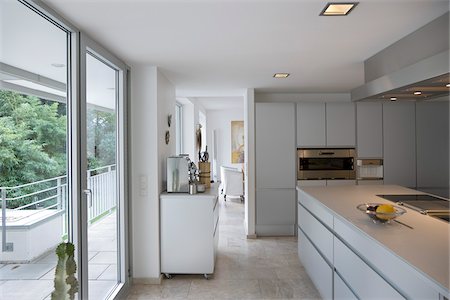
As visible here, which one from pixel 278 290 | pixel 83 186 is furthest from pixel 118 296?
pixel 278 290

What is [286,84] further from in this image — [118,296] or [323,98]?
[118,296]

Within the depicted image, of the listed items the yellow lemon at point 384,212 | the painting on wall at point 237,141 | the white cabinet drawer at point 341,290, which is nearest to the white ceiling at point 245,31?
the yellow lemon at point 384,212

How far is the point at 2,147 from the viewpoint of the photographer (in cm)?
171

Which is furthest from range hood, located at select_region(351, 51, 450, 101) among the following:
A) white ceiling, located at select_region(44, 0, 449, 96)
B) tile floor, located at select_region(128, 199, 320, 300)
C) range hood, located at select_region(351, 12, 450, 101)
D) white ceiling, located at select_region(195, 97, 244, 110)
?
white ceiling, located at select_region(195, 97, 244, 110)

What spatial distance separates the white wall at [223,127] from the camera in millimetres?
10273

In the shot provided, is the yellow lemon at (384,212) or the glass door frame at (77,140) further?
the glass door frame at (77,140)

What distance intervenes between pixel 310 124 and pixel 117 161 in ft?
10.2

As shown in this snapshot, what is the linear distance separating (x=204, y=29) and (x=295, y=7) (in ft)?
2.25

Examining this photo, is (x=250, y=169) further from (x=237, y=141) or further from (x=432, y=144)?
(x=237, y=141)

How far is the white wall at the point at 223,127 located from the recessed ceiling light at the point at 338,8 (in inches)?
320

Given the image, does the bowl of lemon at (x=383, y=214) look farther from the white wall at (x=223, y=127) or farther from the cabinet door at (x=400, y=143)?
the white wall at (x=223, y=127)

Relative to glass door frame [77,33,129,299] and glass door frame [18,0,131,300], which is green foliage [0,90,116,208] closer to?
glass door frame [18,0,131,300]

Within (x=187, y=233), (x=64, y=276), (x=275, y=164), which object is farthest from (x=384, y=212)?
(x=275, y=164)

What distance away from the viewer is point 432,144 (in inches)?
205
